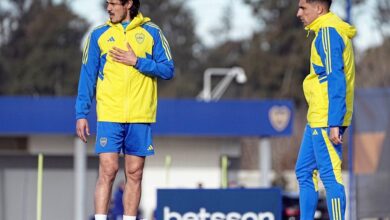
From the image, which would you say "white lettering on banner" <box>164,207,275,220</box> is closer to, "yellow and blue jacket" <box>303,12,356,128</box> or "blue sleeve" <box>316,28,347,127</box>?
"yellow and blue jacket" <box>303,12,356,128</box>

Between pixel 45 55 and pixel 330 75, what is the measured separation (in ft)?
198

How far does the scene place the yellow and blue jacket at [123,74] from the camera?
28.6ft

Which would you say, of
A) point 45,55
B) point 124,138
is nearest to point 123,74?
point 124,138

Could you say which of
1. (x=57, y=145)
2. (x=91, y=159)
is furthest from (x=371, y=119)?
(x=57, y=145)

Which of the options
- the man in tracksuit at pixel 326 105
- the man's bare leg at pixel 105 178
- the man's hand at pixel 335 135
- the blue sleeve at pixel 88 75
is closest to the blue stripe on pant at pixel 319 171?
the man in tracksuit at pixel 326 105

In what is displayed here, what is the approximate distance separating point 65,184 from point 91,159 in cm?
1047

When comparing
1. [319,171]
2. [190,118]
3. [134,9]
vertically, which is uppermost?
[190,118]

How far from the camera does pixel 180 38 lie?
247 ft

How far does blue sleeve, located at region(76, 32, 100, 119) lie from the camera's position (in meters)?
8.80

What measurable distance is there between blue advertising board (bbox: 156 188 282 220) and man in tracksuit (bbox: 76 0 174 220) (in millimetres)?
1875

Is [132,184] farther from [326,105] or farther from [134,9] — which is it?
[326,105]

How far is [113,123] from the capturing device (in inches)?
343

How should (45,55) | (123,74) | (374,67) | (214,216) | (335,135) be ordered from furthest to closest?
(45,55), (374,67), (214,216), (123,74), (335,135)

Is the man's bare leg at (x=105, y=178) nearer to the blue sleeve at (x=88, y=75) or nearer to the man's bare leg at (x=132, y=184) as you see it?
the man's bare leg at (x=132, y=184)
